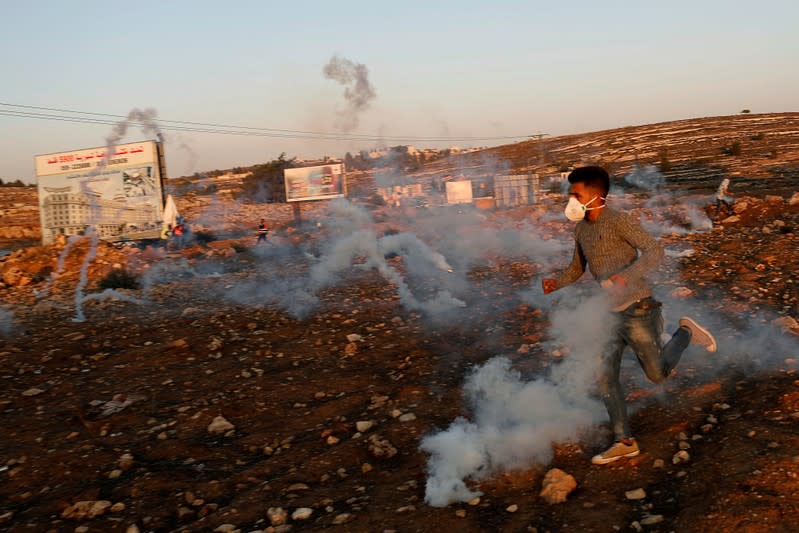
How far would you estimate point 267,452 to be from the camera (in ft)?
14.9

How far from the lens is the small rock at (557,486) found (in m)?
3.35

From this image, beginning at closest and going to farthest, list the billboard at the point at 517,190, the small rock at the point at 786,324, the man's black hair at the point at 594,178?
1. the man's black hair at the point at 594,178
2. the small rock at the point at 786,324
3. the billboard at the point at 517,190

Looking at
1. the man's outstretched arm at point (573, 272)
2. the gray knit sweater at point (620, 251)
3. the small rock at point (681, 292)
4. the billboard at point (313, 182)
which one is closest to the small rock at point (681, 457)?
the gray knit sweater at point (620, 251)

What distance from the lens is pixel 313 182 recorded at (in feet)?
107

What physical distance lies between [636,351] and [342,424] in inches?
89.2

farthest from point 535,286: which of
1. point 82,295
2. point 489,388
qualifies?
point 82,295

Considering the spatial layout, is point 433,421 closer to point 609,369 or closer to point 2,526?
point 609,369

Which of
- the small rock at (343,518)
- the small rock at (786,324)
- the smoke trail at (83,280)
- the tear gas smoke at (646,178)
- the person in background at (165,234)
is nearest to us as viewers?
the small rock at (343,518)

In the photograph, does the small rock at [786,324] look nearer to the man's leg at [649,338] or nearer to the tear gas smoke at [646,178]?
the man's leg at [649,338]

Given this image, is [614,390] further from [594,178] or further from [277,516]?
[277,516]

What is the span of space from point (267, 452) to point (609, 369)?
241 centimetres

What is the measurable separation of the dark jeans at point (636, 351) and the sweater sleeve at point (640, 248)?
211mm

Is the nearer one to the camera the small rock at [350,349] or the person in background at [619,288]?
the person in background at [619,288]

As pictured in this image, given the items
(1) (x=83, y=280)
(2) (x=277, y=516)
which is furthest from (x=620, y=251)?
(1) (x=83, y=280)
